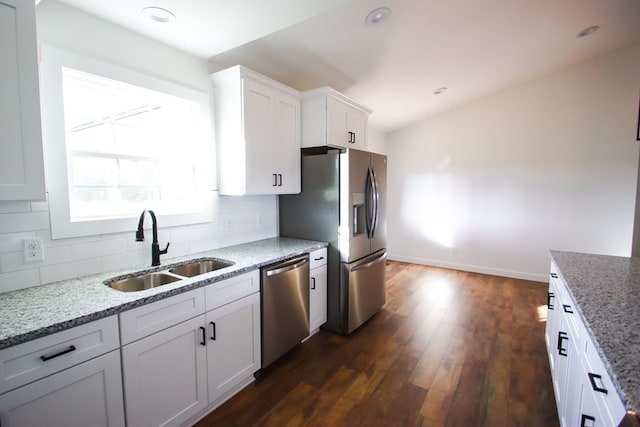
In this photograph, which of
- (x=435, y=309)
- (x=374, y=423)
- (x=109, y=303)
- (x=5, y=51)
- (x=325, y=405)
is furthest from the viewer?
(x=435, y=309)

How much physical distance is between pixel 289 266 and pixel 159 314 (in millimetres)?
987

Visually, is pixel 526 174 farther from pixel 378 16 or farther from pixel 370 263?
pixel 378 16

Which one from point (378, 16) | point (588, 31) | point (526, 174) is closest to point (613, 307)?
point (378, 16)

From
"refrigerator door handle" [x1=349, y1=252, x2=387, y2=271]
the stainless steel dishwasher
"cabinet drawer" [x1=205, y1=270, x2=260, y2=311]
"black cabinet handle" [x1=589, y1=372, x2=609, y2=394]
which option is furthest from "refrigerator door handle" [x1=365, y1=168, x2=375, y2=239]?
"black cabinet handle" [x1=589, y1=372, x2=609, y2=394]

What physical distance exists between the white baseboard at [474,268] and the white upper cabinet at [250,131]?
352 cm

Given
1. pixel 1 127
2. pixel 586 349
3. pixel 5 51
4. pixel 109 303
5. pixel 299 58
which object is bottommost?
pixel 586 349

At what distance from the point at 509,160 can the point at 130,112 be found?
480 centimetres

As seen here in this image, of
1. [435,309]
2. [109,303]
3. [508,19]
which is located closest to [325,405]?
[109,303]

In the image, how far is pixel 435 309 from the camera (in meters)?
3.46

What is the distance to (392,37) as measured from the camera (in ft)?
8.24

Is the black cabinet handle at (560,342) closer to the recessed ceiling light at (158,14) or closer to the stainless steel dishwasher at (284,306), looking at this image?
the stainless steel dishwasher at (284,306)

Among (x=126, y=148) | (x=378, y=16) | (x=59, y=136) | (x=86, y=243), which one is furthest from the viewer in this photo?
(x=378, y=16)

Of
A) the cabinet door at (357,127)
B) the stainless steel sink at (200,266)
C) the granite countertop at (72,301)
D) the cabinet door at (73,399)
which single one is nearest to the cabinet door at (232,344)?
the granite countertop at (72,301)

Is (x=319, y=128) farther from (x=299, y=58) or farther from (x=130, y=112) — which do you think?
(x=130, y=112)
